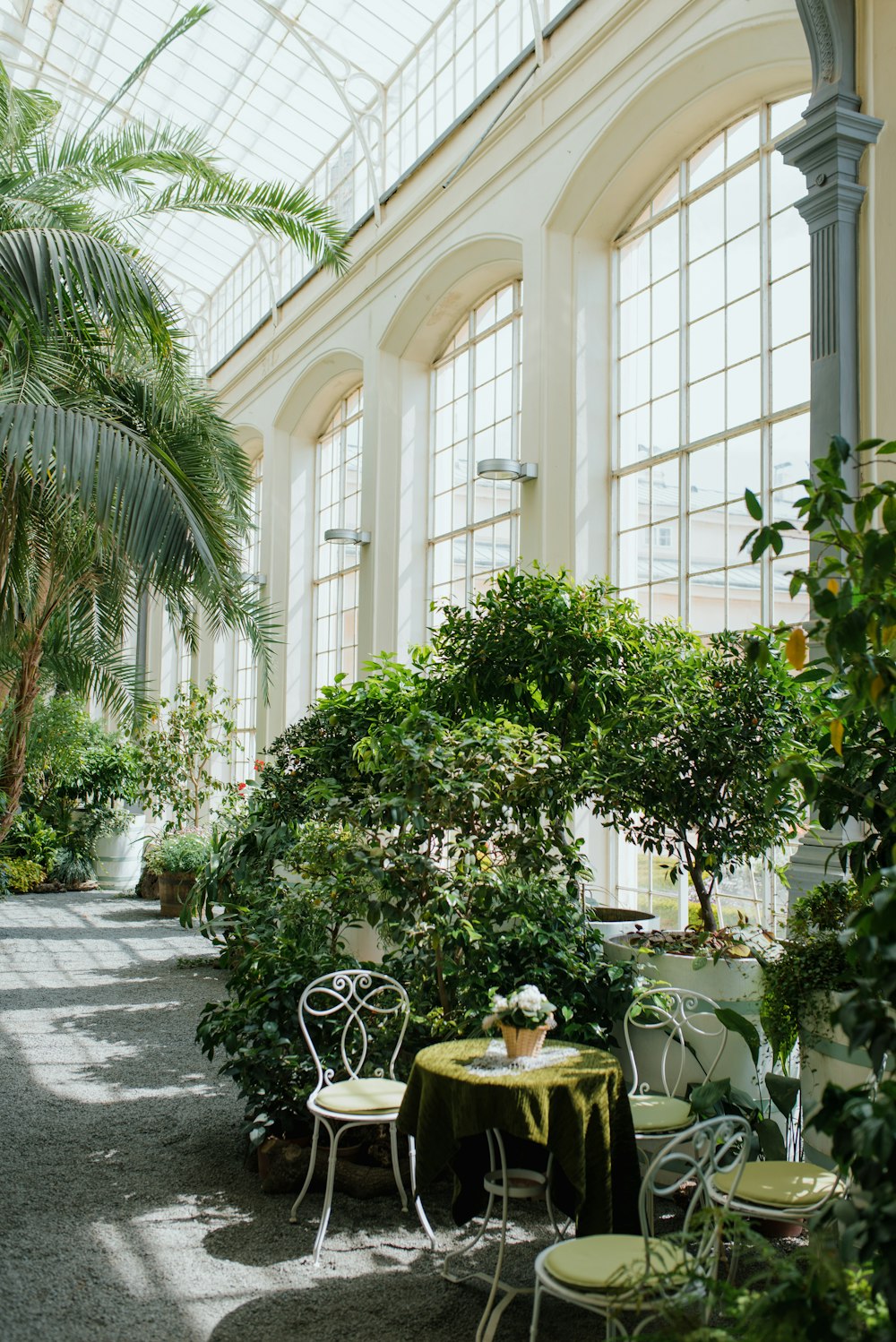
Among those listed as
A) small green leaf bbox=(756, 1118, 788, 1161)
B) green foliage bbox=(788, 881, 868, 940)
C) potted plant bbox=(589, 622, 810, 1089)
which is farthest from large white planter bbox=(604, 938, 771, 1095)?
green foliage bbox=(788, 881, 868, 940)

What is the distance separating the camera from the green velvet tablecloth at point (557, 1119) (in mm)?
3355

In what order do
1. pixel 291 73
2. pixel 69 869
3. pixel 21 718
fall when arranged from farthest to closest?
1. pixel 69 869
2. pixel 291 73
3. pixel 21 718

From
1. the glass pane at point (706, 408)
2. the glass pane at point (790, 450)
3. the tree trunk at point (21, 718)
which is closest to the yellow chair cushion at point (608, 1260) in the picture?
the glass pane at point (790, 450)

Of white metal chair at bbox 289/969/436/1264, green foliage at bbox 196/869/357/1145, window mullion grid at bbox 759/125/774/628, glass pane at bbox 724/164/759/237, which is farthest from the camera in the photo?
glass pane at bbox 724/164/759/237

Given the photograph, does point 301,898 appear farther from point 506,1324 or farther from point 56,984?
A: point 56,984

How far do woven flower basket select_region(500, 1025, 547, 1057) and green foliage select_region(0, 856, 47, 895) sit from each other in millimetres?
11945

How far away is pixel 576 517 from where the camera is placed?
8680mm

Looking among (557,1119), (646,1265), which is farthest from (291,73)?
(646,1265)

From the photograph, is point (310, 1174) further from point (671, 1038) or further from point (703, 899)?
point (703, 899)

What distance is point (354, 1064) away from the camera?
484 centimetres

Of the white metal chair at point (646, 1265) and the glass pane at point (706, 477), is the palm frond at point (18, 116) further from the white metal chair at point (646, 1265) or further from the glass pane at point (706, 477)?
the white metal chair at point (646, 1265)

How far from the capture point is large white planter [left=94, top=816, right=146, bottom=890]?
1550cm

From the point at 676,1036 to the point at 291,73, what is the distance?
11709 mm

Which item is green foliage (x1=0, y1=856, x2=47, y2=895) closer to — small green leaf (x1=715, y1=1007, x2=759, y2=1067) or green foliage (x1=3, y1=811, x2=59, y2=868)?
green foliage (x1=3, y1=811, x2=59, y2=868)
